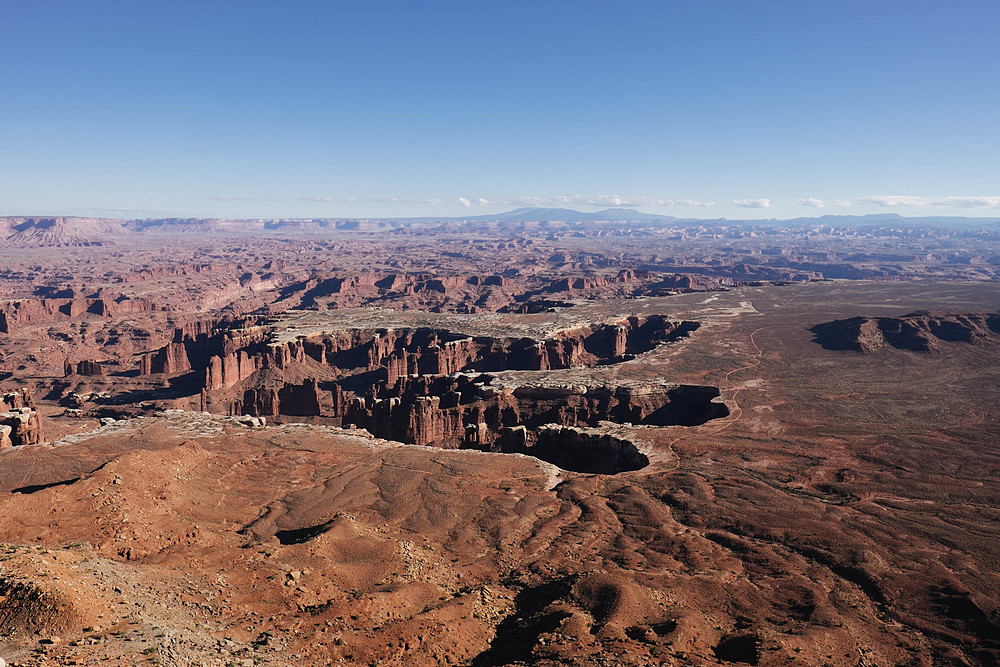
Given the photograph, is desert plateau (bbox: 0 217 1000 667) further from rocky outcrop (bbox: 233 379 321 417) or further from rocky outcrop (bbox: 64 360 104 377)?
rocky outcrop (bbox: 64 360 104 377)

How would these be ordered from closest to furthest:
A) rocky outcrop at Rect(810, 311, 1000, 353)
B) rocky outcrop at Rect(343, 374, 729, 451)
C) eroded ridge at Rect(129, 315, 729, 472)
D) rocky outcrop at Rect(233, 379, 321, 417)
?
eroded ridge at Rect(129, 315, 729, 472) < rocky outcrop at Rect(343, 374, 729, 451) < rocky outcrop at Rect(233, 379, 321, 417) < rocky outcrop at Rect(810, 311, 1000, 353)

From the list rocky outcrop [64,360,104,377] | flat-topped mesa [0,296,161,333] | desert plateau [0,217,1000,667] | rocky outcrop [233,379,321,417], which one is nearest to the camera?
desert plateau [0,217,1000,667]

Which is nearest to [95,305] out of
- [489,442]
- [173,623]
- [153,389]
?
[153,389]

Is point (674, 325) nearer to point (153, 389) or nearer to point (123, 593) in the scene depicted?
point (153, 389)

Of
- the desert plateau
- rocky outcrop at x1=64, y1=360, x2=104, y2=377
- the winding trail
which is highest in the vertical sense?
the desert plateau

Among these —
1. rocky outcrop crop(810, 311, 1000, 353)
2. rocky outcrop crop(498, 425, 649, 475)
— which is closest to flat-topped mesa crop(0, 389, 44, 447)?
rocky outcrop crop(498, 425, 649, 475)

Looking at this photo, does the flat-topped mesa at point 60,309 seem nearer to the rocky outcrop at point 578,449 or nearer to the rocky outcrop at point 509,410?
the rocky outcrop at point 509,410
